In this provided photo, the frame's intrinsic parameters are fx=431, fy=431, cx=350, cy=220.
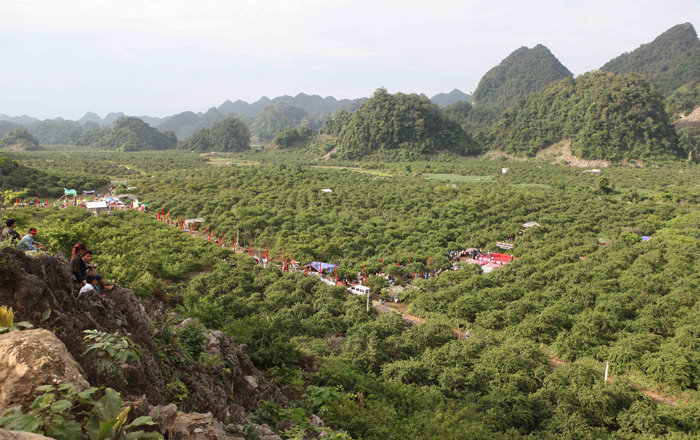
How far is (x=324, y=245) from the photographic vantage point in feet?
72.3

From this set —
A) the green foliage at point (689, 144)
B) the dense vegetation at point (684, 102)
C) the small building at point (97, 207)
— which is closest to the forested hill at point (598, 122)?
the green foliage at point (689, 144)

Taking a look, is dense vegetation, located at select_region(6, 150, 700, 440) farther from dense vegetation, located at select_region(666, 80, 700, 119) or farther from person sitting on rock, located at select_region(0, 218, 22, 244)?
dense vegetation, located at select_region(666, 80, 700, 119)

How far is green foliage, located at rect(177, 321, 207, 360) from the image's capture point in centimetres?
703

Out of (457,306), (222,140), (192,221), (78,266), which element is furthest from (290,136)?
(78,266)

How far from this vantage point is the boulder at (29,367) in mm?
3250

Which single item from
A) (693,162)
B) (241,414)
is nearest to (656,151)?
(693,162)

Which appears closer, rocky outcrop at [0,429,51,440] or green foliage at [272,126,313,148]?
rocky outcrop at [0,429,51,440]

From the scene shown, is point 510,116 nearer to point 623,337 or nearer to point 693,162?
point 693,162

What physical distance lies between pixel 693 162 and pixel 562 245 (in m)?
47.7

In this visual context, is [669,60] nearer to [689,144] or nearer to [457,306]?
[689,144]

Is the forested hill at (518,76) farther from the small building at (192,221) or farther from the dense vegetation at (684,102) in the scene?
the small building at (192,221)

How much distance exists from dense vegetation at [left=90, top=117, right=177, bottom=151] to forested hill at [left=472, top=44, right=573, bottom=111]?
285 feet

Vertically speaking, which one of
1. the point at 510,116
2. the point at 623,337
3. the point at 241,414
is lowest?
the point at 623,337

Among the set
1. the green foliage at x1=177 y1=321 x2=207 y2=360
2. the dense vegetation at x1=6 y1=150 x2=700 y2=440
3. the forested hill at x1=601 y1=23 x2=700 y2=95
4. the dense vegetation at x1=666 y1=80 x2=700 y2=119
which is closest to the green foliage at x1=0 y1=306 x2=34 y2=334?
the green foliage at x1=177 y1=321 x2=207 y2=360
